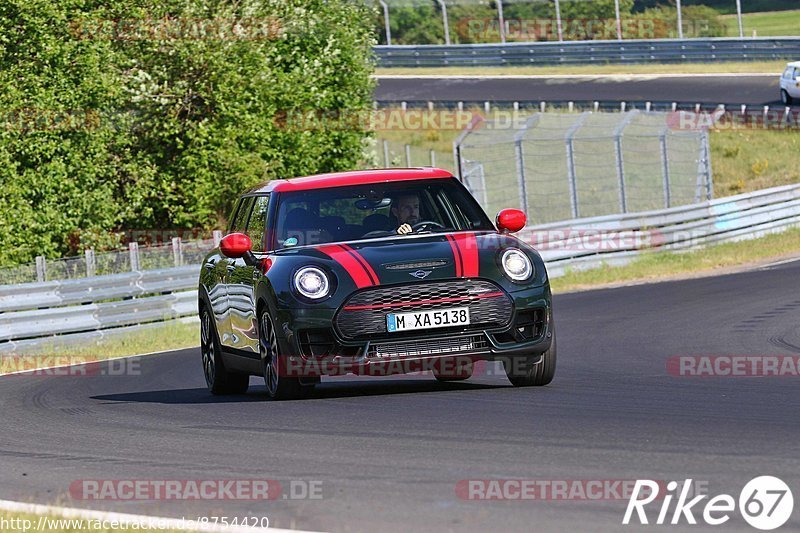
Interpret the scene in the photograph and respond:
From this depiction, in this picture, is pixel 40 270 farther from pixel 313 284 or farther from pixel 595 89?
pixel 595 89

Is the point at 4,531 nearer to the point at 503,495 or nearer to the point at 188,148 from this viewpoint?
the point at 503,495

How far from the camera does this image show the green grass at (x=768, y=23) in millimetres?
56281

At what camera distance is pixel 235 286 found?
1063cm

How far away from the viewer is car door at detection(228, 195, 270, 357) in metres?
10.1

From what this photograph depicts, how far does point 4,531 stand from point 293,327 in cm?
374

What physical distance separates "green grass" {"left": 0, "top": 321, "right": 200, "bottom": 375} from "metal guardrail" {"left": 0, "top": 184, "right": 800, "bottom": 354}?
5.2 inches

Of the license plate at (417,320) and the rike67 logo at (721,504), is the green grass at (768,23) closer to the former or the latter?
the license plate at (417,320)

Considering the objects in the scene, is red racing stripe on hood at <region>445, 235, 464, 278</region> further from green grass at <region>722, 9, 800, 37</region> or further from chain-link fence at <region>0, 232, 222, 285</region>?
green grass at <region>722, 9, 800, 37</region>

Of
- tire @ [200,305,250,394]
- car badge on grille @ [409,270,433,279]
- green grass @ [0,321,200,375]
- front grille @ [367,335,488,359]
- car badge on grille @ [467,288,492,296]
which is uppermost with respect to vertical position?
car badge on grille @ [409,270,433,279]

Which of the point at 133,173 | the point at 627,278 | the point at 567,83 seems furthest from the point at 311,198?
the point at 567,83

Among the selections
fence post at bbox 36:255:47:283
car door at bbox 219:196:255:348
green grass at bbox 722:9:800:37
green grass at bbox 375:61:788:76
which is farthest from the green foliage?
green grass at bbox 722:9:800:37

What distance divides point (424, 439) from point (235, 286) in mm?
3456

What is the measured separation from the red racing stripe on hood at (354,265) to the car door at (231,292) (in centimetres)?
133

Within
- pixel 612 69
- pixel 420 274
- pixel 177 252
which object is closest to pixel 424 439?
pixel 420 274
